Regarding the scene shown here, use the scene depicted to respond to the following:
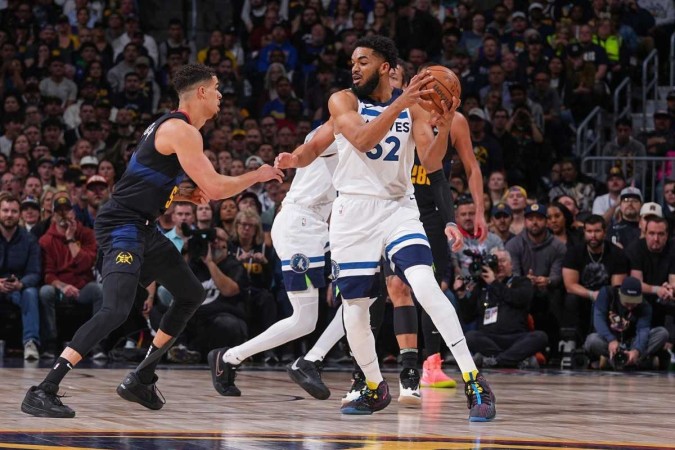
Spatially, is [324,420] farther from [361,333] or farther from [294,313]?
[294,313]

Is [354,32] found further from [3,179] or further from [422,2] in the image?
[3,179]

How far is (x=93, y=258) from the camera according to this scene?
1316 cm

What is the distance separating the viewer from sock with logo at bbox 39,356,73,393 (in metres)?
6.89

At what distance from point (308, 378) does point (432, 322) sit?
1.47 metres

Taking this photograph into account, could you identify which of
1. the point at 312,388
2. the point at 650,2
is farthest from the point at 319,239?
the point at 650,2

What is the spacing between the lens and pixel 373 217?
23.5 feet

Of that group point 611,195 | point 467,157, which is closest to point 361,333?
point 467,157

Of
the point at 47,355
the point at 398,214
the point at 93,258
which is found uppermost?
the point at 398,214

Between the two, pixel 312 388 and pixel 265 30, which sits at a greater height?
pixel 265 30

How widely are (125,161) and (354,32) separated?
4675mm

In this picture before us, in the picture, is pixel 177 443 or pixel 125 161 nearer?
pixel 177 443

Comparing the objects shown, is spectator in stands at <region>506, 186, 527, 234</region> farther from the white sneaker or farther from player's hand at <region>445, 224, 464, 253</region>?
player's hand at <region>445, 224, 464, 253</region>

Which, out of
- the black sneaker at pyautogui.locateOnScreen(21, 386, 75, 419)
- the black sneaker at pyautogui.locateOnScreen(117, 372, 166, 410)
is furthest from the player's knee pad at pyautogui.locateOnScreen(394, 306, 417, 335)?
the black sneaker at pyautogui.locateOnScreen(21, 386, 75, 419)

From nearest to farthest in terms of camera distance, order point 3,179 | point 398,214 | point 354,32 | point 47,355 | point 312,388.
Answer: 1. point 398,214
2. point 312,388
3. point 47,355
4. point 3,179
5. point 354,32
